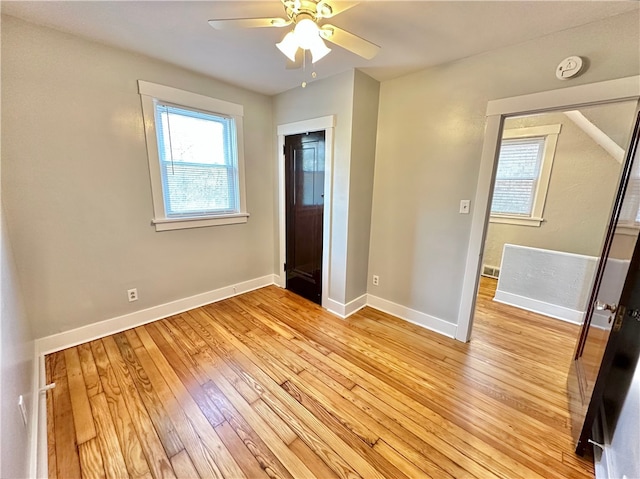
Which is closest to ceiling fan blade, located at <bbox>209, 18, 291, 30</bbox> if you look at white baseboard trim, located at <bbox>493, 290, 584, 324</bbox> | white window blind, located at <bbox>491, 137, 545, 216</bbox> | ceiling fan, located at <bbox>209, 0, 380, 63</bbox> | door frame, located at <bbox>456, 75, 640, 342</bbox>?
ceiling fan, located at <bbox>209, 0, 380, 63</bbox>

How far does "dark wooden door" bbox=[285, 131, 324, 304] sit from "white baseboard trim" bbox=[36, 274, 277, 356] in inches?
27.9

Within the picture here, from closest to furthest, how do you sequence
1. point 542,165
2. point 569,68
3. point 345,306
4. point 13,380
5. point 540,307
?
point 13,380, point 569,68, point 345,306, point 540,307, point 542,165

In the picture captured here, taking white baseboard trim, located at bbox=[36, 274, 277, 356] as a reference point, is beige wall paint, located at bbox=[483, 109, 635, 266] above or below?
above

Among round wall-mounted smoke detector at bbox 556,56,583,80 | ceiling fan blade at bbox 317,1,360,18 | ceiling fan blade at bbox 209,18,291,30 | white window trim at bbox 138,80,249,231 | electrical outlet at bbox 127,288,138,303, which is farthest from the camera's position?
electrical outlet at bbox 127,288,138,303

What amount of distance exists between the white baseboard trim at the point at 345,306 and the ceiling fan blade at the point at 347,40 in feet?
7.45

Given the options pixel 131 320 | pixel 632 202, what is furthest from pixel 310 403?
pixel 632 202

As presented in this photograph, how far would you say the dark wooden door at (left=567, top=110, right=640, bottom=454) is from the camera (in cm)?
125

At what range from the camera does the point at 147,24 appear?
179cm

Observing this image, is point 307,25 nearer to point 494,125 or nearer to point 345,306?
point 494,125

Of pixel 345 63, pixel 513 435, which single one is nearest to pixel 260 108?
pixel 345 63

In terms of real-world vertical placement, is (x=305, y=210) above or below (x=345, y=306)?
above

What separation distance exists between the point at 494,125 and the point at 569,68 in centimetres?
49

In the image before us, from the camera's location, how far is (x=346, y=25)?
5.72 ft

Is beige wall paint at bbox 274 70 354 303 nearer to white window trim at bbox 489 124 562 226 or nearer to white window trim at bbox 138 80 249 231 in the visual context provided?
white window trim at bbox 138 80 249 231
